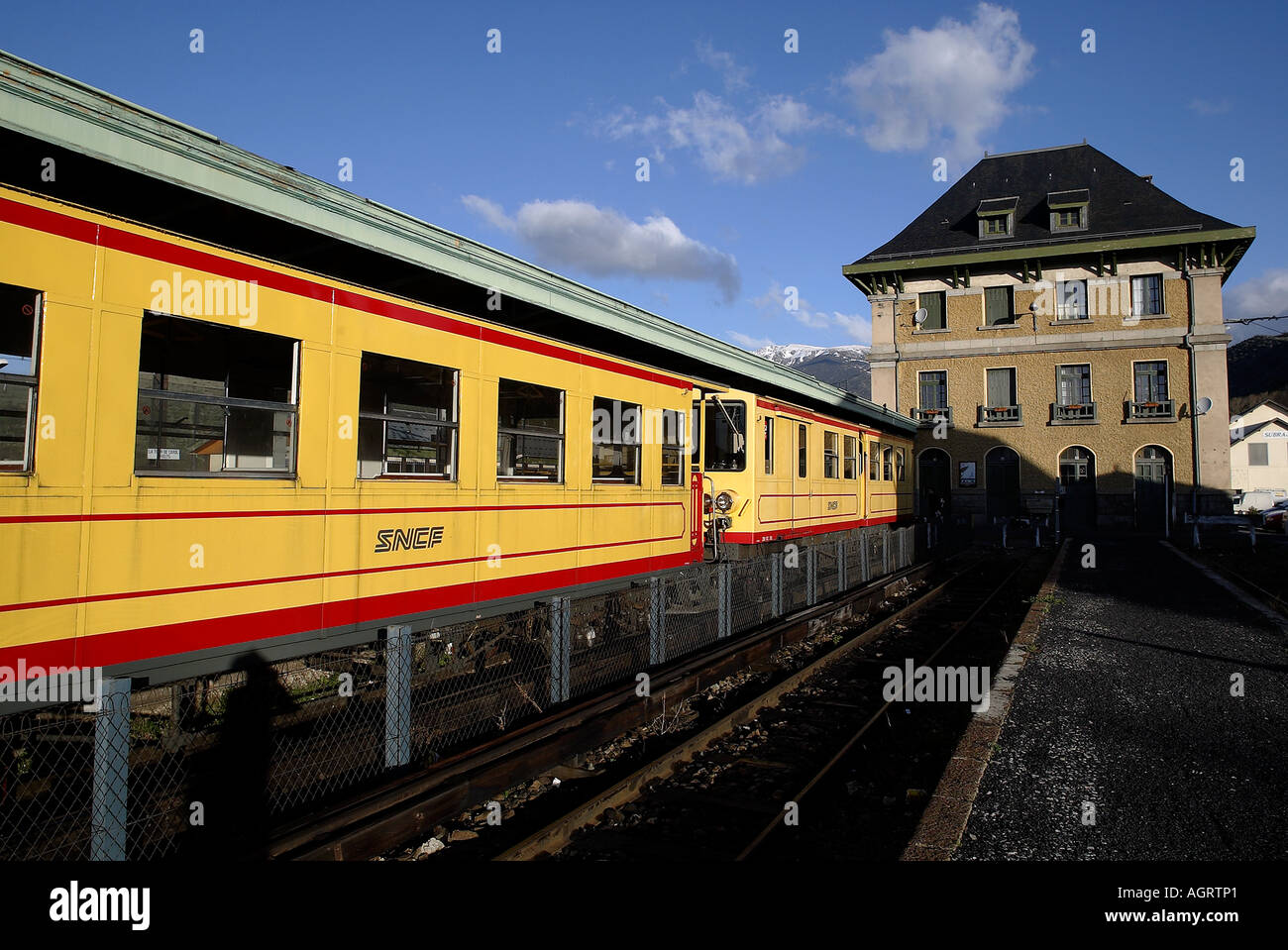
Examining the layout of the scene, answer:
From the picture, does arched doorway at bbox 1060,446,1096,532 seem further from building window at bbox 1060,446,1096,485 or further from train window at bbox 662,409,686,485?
train window at bbox 662,409,686,485

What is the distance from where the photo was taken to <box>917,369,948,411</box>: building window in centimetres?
3422

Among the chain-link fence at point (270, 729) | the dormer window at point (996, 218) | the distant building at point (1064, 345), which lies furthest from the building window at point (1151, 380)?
the chain-link fence at point (270, 729)

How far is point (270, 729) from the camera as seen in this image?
5.38m

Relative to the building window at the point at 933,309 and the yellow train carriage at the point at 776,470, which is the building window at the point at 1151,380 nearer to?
A: the building window at the point at 933,309

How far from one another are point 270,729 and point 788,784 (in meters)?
3.74

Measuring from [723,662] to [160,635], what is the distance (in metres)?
5.20

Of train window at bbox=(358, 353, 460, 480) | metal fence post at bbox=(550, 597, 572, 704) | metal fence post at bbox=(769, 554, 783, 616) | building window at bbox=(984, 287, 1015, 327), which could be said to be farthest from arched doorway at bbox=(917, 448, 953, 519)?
train window at bbox=(358, 353, 460, 480)

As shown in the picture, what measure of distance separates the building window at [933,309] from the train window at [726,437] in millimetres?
25138

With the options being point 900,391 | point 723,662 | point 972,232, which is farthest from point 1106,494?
point 723,662

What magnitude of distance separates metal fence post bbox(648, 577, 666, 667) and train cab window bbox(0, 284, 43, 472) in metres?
5.01

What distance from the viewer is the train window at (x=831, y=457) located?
16.4 metres

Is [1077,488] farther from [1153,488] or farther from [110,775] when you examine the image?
[110,775]

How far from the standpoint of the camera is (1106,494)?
3103 cm

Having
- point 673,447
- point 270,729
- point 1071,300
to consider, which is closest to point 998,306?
point 1071,300
